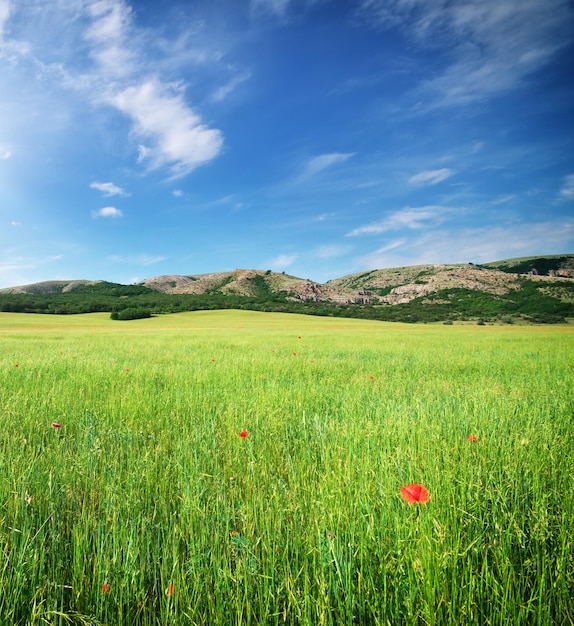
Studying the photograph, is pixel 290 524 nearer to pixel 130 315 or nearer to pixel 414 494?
pixel 414 494

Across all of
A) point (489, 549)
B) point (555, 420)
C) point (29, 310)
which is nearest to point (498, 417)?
point (555, 420)

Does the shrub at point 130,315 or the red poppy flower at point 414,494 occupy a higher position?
the red poppy flower at point 414,494

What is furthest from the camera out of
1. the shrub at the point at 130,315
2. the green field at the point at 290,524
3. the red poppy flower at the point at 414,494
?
the shrub at the point at 130,315

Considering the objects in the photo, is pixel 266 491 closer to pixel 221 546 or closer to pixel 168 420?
pixel 221 546

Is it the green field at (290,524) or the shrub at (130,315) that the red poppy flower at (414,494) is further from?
the shrub at (130,315)

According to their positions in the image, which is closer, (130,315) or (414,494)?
(414,494)

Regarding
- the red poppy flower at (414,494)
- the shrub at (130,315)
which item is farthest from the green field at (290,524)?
the shrub at (130,315)

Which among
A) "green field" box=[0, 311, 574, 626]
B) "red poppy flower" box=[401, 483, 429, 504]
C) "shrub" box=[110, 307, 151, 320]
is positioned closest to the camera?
"green field" box=[0, 311, 574, 626]

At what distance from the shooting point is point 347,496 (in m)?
2.15

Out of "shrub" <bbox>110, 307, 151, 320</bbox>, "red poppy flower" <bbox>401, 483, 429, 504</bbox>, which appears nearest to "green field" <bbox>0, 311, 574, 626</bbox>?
"red poppy flower" <bbox>401, 483, 429, 504</bbox>

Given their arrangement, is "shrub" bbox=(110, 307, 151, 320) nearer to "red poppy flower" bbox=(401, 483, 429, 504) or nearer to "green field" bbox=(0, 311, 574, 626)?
"green field" bbox=(0, 311, 574, 626)

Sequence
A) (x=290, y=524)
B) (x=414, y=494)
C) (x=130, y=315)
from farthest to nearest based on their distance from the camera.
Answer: (x=130, y=315), (x=290, y=524), (x=414, y=494)

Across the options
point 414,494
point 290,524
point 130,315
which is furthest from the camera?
point 130,315

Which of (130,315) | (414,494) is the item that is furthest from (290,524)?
(130,315)
